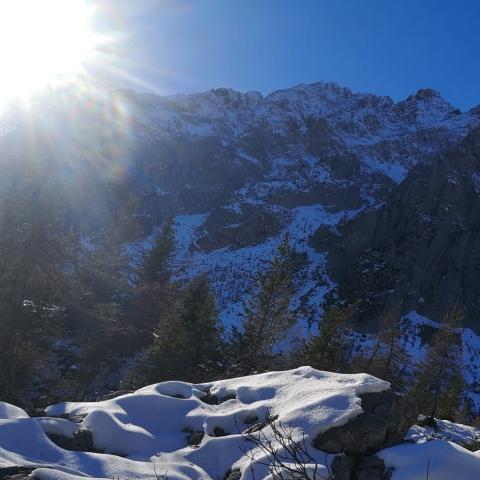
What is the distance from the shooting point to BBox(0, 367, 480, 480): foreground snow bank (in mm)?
7793


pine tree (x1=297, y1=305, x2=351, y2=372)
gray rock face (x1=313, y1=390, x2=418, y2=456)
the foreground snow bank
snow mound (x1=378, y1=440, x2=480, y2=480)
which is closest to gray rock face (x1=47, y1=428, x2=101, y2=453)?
the foreground snow bank

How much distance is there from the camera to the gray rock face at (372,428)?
8320 mm

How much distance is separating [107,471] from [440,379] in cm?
2474

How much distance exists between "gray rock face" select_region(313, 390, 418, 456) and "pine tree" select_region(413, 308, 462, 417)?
Answer: 731 inches

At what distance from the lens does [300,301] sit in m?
137

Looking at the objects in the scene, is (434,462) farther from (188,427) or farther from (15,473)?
(15,473)

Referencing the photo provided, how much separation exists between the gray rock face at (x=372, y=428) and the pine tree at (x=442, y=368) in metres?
18.6

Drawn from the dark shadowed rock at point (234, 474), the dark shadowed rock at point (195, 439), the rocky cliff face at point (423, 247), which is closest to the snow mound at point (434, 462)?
the dark shadowed rock at point (234, 474)

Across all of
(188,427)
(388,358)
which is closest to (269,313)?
(388,358)

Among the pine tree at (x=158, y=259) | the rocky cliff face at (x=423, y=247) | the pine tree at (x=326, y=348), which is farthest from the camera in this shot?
the rocky cliff face at (x=423, y=247)

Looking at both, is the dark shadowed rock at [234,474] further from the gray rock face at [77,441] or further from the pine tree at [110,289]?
the pine tree at [110,289]

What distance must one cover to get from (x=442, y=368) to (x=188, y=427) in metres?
22.1

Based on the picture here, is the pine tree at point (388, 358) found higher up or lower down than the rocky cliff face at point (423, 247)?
lower down

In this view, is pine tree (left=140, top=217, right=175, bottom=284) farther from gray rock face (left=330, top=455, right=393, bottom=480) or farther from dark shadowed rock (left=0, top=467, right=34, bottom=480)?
dark shadowed rock (left=0, top=467, right=34, bottom=480)
